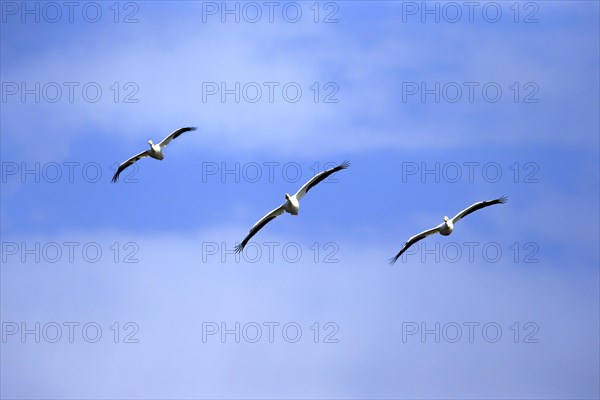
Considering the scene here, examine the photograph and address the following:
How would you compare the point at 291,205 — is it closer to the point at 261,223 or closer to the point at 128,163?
the point at 261,223

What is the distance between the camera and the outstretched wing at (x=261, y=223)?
1996 inches

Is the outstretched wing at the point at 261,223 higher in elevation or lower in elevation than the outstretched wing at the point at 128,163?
lower

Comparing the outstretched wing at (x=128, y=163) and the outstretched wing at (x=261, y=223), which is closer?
the outstretched wing at (x=261, y=223)

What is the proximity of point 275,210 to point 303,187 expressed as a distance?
6.83 ft

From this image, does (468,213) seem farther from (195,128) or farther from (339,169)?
(195,128)

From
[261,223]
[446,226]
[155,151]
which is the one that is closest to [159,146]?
[155,151]

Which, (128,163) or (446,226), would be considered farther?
(128,163)

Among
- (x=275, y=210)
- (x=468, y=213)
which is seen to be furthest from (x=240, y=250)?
(x=468, y=213)

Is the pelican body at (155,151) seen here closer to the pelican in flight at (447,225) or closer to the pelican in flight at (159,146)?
the pelican in flight at (159,146)

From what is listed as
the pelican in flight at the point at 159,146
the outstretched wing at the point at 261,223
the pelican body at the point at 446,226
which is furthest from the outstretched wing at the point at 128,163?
the pelican body at the point at 446,226

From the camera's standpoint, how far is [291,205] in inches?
1951

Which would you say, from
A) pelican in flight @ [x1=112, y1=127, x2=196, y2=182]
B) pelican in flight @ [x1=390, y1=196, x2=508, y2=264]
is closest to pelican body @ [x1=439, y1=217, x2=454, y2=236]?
pelican in flight @ [x1=390, y1=196, x2=508, y2=264]

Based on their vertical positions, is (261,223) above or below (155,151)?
below

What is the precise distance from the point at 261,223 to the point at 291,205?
8.18 ft
